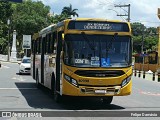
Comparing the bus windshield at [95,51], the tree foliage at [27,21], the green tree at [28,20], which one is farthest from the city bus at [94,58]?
the green tree at [28,20]

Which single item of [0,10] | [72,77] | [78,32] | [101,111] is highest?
[0,10]

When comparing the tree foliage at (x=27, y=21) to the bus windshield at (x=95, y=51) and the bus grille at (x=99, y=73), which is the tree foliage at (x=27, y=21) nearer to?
the bus windshield at (x=95, y=51)

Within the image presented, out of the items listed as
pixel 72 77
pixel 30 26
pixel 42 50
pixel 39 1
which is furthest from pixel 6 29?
pixel 72 77

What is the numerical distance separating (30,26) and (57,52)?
92342 mm

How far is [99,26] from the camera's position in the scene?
49.4 feet

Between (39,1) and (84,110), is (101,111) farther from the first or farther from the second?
(39,1)

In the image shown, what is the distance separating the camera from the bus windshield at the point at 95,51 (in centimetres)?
1455

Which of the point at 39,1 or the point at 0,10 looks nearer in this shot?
the point at 0,10

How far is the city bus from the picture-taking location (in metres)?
14.4

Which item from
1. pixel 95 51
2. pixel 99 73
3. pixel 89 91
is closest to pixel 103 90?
pixel 89 91

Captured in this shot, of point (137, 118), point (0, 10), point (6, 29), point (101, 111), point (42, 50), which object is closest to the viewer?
point (137, 118)

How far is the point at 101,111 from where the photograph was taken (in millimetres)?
14086

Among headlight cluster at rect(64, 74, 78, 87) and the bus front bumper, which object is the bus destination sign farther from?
the bus front bumper

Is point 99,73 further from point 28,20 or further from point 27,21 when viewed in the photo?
point 28,20
